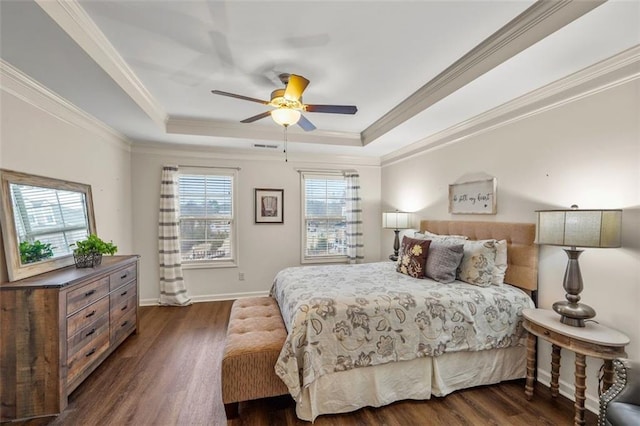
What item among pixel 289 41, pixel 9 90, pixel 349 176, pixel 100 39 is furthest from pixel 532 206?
pixel 9 90

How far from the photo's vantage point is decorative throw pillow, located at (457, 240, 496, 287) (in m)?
2.57

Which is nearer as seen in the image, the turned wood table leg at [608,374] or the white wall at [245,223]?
the turned wood table leg at [608,374]

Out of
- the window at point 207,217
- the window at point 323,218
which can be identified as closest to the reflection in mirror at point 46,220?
the window at point 207,217

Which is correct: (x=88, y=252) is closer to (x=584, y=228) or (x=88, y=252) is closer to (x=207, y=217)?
(x=207, y=217)

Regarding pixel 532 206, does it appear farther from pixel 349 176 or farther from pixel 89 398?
pixel 89 398

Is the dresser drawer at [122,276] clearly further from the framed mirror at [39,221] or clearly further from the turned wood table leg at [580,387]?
the turned wood table leg at [580,387]

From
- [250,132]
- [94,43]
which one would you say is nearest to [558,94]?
[250,132]

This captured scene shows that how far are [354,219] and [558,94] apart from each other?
3.24 m

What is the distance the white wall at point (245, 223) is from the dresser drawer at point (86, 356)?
183 centimetres

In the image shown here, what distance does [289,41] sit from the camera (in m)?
2.06

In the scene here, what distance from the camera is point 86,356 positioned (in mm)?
2314

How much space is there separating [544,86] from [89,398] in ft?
14.5

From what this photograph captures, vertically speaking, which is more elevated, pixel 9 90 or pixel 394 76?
pixel 394 76

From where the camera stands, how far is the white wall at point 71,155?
7.03 feet
